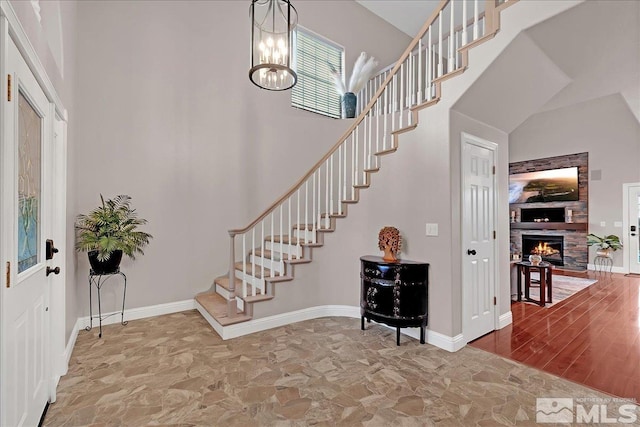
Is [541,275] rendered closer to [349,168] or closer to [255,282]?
[349,168]

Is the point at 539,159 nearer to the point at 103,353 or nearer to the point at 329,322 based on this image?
the point at 329,322

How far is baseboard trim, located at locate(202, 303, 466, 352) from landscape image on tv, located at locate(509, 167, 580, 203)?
7.38 m

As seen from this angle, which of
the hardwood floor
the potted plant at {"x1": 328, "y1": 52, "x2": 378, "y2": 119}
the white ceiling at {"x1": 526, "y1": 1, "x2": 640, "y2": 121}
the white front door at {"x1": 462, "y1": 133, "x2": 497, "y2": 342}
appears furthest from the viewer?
the potted plant at {"x1": 328, "y1": 52, "x2": 378, "y2": 119}

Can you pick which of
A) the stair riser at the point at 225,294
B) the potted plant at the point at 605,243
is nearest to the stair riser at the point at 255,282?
the stair riser at the point at 225,294

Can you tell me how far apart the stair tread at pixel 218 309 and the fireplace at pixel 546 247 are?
846 cm

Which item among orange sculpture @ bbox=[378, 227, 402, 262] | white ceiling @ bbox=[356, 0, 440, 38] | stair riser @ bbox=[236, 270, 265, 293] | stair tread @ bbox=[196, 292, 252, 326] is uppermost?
white ceiling @ bbox=[356, 0, 440, 38]

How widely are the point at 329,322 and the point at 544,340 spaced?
7.68 feet

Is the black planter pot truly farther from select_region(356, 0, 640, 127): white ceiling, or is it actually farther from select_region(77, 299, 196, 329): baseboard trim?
select_region(356, 0, 640, 127): white ceiling

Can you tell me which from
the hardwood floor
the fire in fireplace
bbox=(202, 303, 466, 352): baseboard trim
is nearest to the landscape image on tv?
the fire in fireplace

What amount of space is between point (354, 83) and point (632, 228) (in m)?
7.46

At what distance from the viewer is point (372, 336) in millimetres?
3314

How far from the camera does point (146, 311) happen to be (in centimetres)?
386

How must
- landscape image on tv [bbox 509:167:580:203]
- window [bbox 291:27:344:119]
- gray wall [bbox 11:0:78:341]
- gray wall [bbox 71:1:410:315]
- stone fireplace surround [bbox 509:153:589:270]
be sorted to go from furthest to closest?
1. landscape image on tv [bbox 509:167:580:203]
2. stone fireplace surround [bbox 509:153:589:270]
3. window [bbox 291:27:344:119]
4. gray wall [bbox 71:1:410:315]
5. gray wall [bbox 11:0:78:341]

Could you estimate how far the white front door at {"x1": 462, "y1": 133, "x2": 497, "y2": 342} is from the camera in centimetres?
312
